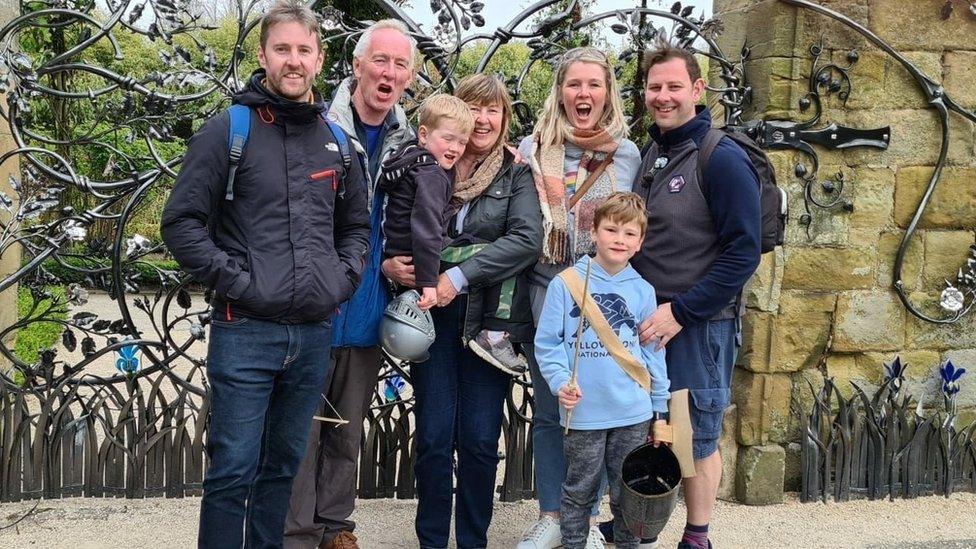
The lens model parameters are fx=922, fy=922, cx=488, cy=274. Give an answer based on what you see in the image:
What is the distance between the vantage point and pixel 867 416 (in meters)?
4.39

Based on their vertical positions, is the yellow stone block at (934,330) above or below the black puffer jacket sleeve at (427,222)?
below

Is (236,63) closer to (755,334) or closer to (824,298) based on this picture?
(755,334)

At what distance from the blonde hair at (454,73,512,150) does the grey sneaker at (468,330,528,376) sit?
685 mm

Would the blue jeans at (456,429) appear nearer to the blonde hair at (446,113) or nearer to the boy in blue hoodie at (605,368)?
the boy in blue hoodie at (605,368)

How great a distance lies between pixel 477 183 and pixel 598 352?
28.5 inches

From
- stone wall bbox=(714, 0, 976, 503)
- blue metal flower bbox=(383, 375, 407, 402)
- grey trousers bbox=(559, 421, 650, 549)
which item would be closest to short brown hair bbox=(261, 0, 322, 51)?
grey trousers bbox=(559, 421, 650, 549)

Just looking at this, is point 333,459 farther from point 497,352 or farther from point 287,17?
point 287,17

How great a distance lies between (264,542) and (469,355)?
3.01ft

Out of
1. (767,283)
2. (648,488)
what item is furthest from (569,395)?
(767,283)

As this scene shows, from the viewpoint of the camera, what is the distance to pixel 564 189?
10.8 ft

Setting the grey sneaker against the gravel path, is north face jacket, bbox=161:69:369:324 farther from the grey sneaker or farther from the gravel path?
the gravel path

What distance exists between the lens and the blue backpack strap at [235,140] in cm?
263

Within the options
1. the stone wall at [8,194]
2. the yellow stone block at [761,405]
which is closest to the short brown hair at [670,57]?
the yellow stone block at [761,405]

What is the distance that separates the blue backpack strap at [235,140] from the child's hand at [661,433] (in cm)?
158
